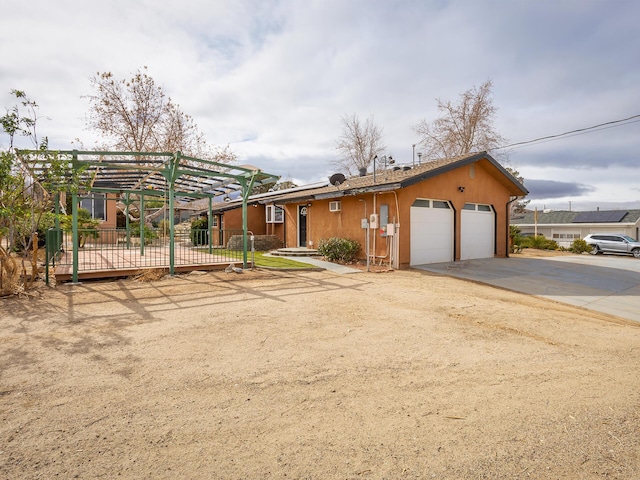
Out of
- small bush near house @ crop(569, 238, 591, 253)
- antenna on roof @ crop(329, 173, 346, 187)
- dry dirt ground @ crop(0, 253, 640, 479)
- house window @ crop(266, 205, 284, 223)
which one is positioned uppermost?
antenna on roof @ crop(329, 173, 346, 187)

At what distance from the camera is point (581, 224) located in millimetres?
32062

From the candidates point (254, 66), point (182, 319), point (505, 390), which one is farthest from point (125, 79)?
point (505, 390)

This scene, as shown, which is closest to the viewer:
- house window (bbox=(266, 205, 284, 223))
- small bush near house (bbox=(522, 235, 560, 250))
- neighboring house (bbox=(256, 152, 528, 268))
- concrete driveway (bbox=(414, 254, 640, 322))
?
concrete driveway (bbox=(414, 254, 640, 322))

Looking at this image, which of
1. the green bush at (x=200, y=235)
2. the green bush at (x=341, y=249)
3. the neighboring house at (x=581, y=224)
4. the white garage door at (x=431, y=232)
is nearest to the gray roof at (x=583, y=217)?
the neighboring house at (x=581, y=224)

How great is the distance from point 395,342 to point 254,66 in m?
8.74

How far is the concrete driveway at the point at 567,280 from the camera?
8.12 m

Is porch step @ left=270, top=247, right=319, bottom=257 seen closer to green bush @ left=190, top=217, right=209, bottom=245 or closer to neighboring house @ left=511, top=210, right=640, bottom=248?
green bush @ left=190, top=217, right=209, bottom=245

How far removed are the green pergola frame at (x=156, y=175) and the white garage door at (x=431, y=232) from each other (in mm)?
5506

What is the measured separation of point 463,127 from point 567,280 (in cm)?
1924

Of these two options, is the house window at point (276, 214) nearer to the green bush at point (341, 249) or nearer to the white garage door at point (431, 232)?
the green bush at point (341, 249)

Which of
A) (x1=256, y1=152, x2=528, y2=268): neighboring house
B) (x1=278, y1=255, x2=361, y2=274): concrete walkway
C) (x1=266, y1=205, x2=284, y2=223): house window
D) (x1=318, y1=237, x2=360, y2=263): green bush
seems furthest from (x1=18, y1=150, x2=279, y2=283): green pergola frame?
(x1=266, y1=205, x2=284, y2=223): house window

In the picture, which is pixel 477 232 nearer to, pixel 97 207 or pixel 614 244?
pixel 614 244

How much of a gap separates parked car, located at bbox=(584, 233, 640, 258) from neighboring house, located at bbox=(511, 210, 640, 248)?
5098 mm

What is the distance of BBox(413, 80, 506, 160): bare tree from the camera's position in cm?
2603
